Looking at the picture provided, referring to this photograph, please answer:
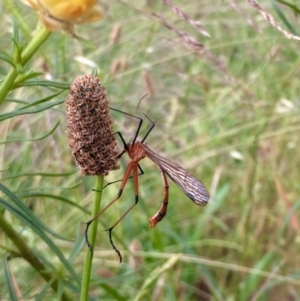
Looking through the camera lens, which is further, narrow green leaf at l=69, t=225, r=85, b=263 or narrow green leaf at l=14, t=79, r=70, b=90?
narrow green leaf at l=69, t=225, r=85, b=263

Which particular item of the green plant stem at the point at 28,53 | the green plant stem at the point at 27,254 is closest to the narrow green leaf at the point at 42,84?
the green plant stem at the point at 28,53

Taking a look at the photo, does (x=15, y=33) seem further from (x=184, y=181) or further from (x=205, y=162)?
(x=205, y=162)

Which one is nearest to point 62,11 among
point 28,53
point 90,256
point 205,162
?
point 28,53

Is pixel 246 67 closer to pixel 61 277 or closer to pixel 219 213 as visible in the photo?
pixel 219 213

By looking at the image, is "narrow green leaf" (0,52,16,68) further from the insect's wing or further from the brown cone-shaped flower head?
the insect's wing

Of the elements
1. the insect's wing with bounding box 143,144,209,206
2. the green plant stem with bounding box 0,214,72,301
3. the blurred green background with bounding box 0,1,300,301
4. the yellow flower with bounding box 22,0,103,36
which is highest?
the yellow flower with bounding box 22,0,103,36

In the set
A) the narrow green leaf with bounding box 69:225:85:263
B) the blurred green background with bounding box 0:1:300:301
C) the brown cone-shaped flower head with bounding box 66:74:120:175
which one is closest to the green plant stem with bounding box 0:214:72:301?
the narrow green leaf with bounding box 69:225:85:263

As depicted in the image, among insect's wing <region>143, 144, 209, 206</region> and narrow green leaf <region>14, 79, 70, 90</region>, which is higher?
narrow green leaf <region>14, 79, 70, 90</region>
